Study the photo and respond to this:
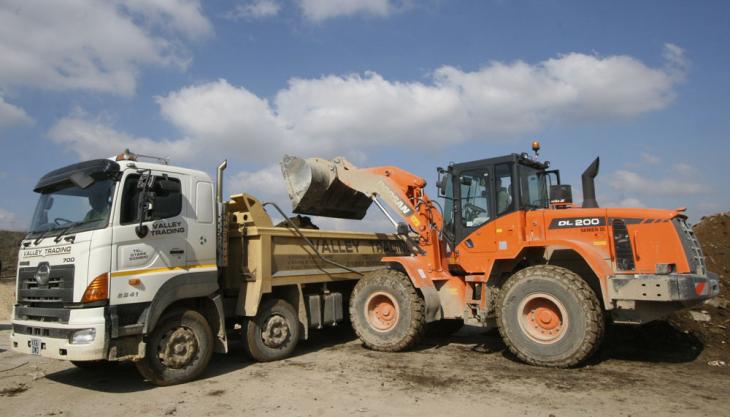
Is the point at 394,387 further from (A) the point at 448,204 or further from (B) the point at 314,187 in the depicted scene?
(B) the point at 314,187

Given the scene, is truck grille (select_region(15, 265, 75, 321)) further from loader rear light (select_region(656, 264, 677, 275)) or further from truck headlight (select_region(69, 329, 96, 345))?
loader rear light (select_region(656, 264, 677, 275))

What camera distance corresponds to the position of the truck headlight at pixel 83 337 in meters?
5.83

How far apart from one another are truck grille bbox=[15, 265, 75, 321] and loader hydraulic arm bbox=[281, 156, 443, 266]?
4061 mm

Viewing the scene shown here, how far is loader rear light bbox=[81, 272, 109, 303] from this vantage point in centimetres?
589

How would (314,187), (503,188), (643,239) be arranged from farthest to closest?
(314,187), (503,188), (643,239)

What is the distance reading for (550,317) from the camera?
7.12m

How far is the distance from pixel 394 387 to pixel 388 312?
2.43 meters

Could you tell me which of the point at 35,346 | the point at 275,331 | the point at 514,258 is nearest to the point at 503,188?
the point at 514,258

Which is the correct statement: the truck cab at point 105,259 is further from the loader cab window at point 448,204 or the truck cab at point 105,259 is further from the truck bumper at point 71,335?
the loader cab window at point 448,204

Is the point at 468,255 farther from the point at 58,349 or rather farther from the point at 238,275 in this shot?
the point at 58,349

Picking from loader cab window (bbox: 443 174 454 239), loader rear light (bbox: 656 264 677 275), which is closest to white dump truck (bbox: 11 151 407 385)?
loader cab window (bbox: 443 174 454 239)

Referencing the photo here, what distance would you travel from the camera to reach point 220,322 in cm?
722

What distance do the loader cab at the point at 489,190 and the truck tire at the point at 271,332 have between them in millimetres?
2984

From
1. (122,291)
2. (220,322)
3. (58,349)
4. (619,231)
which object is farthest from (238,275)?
(619,231)
